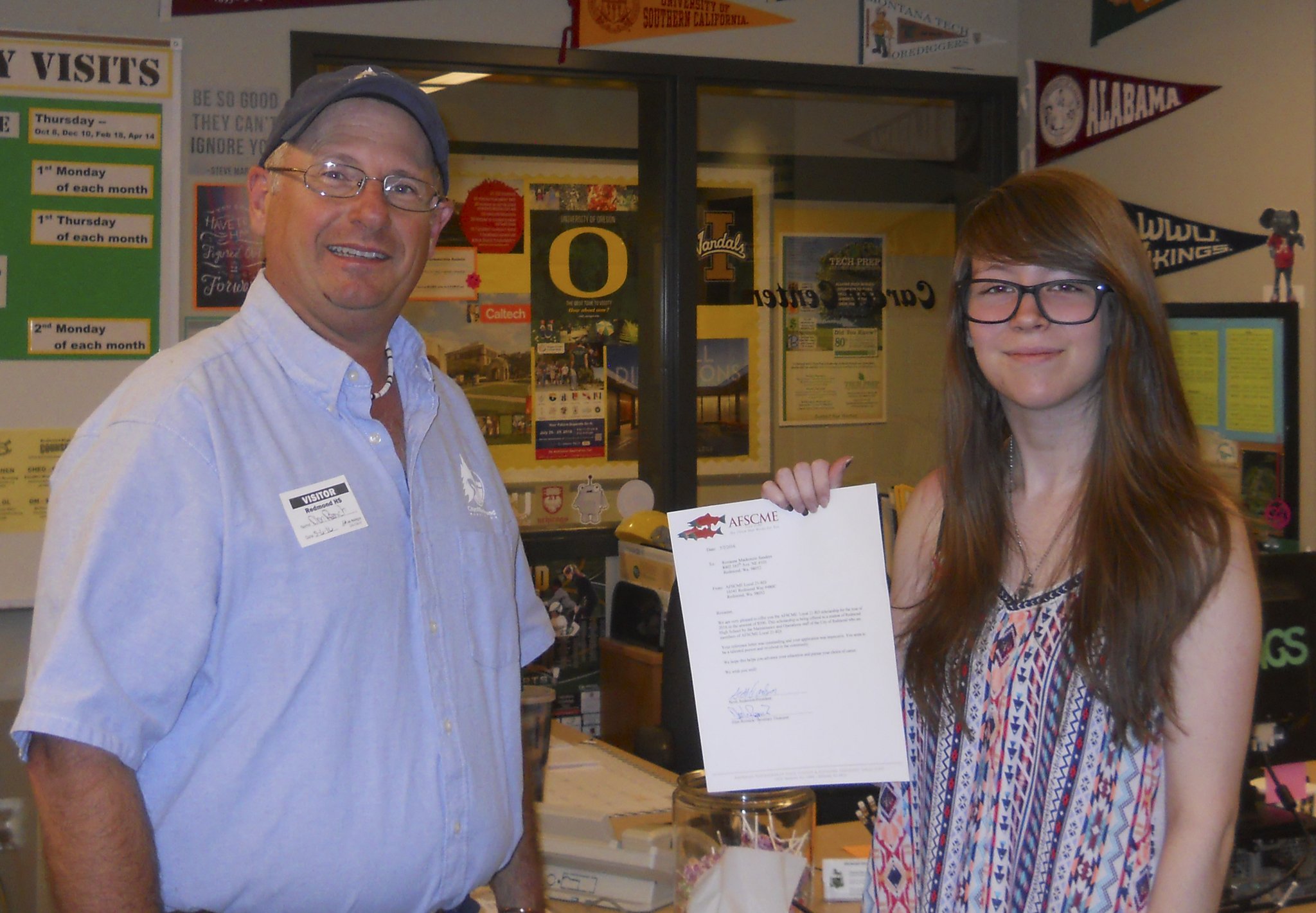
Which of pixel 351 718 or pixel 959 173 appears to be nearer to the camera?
pixel 351 718

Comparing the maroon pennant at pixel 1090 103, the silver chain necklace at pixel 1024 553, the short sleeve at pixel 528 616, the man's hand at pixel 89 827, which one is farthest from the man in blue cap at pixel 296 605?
the maroon pennant at pixel 1090 103

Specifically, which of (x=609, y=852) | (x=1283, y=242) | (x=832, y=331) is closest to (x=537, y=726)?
(x=609, y=852)

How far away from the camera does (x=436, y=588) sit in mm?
1498

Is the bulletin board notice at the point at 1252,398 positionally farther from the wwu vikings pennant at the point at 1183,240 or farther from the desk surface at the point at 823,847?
the desk surface at the point at 823,847

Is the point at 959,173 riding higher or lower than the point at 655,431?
higher

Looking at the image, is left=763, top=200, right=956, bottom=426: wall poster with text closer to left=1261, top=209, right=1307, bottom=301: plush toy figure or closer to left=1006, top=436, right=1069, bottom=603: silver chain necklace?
left=1261, top=209, right=1307, bottom=301: plush toy figure

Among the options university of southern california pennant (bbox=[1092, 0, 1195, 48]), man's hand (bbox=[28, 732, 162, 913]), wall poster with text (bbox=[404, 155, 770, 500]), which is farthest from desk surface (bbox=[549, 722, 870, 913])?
university of southern california pennant (bbox=[1092, 0, 1195, 48])

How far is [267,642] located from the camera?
1.30 meters

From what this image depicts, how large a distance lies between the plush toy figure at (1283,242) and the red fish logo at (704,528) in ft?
7.08

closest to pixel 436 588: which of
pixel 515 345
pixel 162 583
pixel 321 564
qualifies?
pixel 321 564

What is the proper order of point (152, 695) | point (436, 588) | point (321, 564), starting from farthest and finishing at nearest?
point (436, 588) < point (321, 564) < point (152, 695)

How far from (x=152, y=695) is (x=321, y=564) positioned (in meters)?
0.23

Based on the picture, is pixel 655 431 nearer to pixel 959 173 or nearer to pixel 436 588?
pixel 959 173

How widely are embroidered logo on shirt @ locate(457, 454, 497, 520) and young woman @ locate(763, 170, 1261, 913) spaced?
42 centimetres
